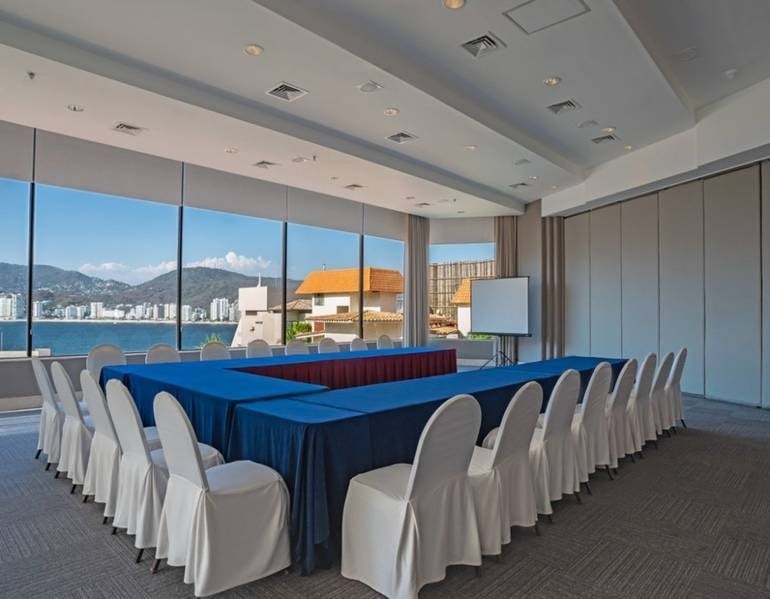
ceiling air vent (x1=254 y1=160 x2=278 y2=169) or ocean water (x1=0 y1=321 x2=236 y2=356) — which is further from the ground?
ceiling air vent (x1=254 y1=160 x2=278 y2=169)

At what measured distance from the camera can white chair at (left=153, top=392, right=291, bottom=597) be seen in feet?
7.06

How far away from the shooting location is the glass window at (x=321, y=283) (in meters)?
9.44

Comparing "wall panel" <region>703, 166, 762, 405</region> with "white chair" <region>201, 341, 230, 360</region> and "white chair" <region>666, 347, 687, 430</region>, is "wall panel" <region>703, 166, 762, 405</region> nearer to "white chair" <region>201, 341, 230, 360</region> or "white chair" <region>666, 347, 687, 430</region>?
"white chair" <region>666, 347, 687, 430</region>

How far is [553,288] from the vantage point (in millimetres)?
10312

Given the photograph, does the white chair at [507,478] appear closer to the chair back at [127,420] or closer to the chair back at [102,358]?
the chair back at [127,420]

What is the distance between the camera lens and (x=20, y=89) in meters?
4.62

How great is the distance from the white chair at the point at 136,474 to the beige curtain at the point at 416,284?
8287mm

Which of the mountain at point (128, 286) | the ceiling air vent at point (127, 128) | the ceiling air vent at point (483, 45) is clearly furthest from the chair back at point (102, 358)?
the ceiling air vent at point (483, 45)

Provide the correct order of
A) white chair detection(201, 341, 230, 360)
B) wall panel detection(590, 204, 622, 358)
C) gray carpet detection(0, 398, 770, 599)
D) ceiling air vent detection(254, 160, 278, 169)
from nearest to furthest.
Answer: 1. gray carpet detection(0, 398, 770, 599)
2. white chair detection(201, 341, 230, 360)
3. ceiling air vent detection(254, 160, 278, 169)
4. wall panel detection(590, 204, 622, 358)

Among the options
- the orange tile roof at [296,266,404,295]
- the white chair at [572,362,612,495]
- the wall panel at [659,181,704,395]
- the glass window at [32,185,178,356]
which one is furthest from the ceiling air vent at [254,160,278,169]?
the wall panel at [659,181,704,395]

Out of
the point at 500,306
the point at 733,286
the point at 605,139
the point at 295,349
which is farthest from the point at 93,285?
Answer: the point at 733,286

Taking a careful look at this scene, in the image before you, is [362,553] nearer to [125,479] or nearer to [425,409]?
[425,409]

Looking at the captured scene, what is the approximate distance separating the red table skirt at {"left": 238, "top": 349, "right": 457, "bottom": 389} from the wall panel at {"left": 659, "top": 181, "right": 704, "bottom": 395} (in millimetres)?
3707

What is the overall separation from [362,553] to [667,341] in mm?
7406
